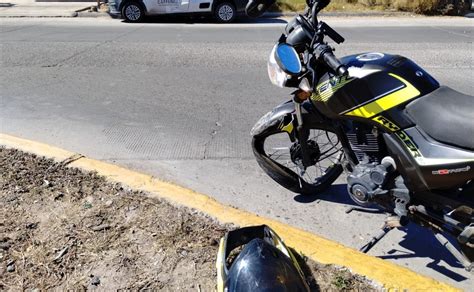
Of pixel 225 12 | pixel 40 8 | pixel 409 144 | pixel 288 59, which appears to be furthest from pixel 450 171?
pixel 40 8

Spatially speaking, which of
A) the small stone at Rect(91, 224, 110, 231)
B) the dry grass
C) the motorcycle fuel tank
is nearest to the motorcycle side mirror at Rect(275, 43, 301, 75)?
the motorcycle fuel tank

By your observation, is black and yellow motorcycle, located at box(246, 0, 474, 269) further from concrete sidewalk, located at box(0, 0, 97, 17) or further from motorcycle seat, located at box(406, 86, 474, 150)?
concrete sidewalk, located at box(0, 0, 97, 17)

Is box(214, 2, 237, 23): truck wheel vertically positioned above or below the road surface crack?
below

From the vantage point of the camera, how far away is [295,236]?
10.4 ft

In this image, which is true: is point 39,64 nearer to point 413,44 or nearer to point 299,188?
point 299,188

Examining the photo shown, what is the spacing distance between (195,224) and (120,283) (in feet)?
2.16

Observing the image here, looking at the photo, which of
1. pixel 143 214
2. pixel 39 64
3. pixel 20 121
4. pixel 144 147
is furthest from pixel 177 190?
pixel 39 64

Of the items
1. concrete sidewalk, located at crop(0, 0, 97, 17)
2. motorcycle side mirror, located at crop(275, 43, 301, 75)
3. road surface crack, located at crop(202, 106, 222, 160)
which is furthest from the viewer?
concrete sidewalk, located at crop(0, 0, 97, 17)

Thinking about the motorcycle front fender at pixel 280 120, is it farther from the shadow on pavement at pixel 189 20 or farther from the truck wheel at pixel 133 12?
the truck wheel at pixel 133 12

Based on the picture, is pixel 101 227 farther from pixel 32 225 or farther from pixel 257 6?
pixel 257 6

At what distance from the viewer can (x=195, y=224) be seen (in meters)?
3.31

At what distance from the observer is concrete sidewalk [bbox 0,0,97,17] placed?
54.3 ft

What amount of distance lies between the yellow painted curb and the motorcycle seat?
2.55ft

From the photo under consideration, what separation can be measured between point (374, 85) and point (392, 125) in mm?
260
